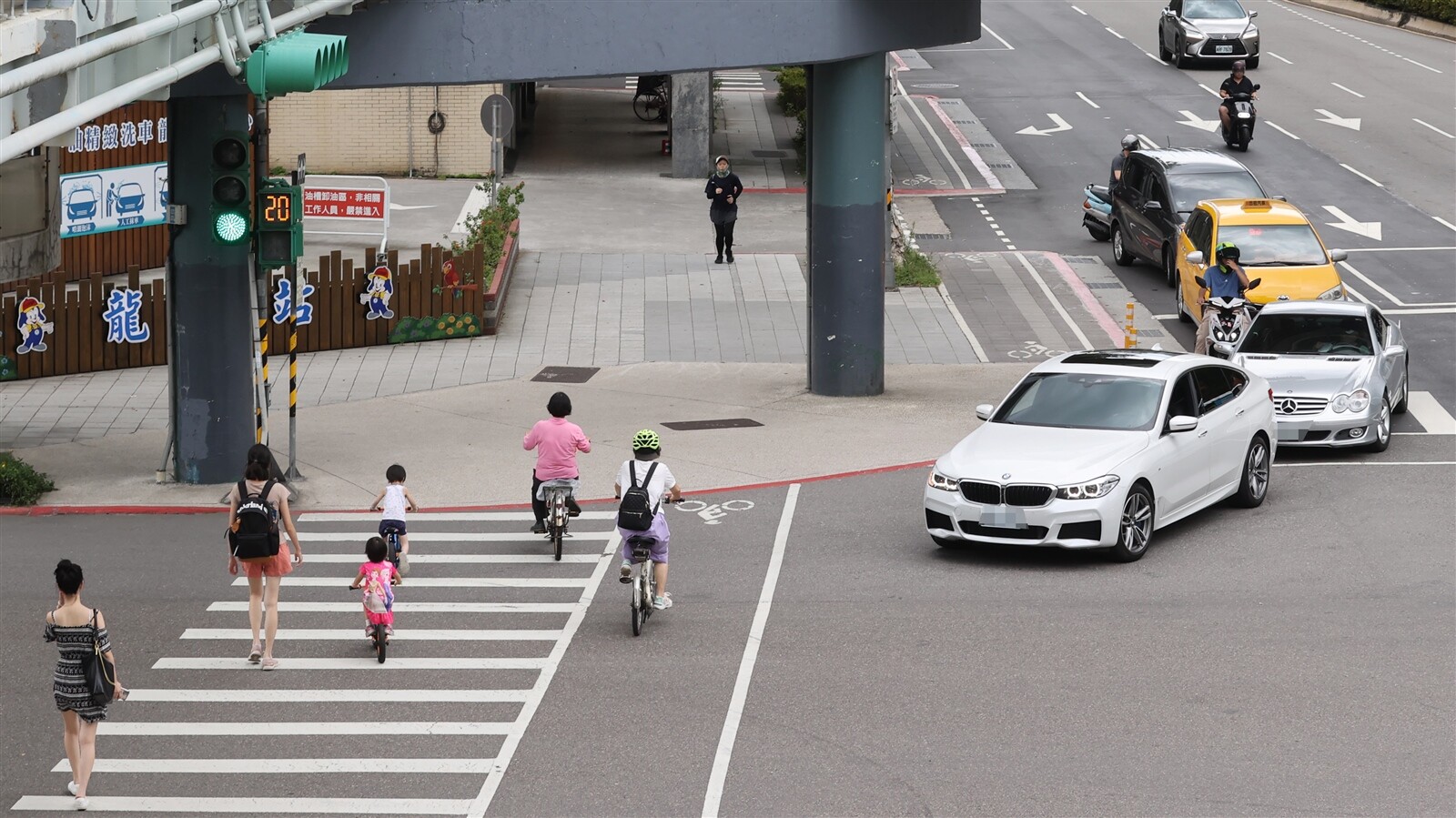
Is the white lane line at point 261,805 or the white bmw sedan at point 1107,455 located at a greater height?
the white bmw sedan at point 1107,455

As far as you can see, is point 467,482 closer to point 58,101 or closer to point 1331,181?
point 58,101

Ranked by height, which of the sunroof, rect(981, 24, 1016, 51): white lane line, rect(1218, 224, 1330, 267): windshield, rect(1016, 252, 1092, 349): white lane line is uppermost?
rect(981, 24, 1016, 51): white lane line

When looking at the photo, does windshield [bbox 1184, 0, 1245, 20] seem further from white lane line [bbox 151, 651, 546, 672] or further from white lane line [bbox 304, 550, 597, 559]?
white lane line [bbox 151, 651, 546, 672]

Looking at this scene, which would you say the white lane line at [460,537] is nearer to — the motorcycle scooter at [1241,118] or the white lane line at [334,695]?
the white lane line at [334,695]

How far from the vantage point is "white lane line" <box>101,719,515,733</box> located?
11.0 m

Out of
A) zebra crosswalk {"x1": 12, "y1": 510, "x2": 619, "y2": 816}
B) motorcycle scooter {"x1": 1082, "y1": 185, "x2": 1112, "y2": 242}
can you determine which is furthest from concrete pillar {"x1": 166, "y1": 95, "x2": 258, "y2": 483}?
motorcycle scooter {"x1": 1082, "y1": 185, "x2": 1112, "y2": 242}

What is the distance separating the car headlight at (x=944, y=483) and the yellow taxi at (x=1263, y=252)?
31.1ft

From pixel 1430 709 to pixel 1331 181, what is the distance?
2617 cm

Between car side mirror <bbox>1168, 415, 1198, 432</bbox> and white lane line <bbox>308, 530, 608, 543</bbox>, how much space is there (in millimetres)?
4880

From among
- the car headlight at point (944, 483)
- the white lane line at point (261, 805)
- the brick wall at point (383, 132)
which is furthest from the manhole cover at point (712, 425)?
the brick wall at point (383, 132)

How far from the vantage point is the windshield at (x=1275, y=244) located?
2411 cm

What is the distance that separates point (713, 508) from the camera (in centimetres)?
1702

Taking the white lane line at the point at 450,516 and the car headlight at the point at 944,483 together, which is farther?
the white lane line at the point at 450,516

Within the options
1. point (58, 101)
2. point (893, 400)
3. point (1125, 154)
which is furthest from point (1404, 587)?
point (1125, 154)
